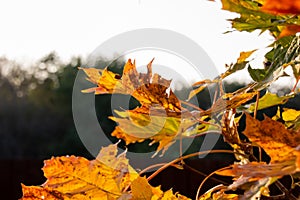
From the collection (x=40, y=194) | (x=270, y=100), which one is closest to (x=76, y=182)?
(x=40, y=194)

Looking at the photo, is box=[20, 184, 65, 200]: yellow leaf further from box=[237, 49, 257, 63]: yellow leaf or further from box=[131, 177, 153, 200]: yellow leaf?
box=[237, 49, 257, 63]: yellow leaf

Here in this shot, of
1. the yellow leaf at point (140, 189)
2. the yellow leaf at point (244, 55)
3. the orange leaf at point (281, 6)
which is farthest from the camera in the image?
the yellow leaf at point (244, 55)

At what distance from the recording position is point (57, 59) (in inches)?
563

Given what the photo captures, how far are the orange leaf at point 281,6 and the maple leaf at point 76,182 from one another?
8.6 inches

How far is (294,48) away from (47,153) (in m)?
13.4

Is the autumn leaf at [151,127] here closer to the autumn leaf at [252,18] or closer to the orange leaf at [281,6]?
the autumn leaf at [252,18]

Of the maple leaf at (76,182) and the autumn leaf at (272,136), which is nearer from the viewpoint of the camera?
the autumn leaf at (272,136)

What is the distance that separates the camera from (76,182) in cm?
42

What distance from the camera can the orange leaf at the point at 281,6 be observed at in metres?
0.23

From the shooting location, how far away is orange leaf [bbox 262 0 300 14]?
0.74 ft

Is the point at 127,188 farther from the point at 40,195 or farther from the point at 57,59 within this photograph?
the point at 57,59

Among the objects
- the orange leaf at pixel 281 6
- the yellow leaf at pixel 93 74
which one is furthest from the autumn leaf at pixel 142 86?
the orange leaf at pixel 281 6

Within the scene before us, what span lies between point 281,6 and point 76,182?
0.24 meters

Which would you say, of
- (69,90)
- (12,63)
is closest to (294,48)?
(69,90)
